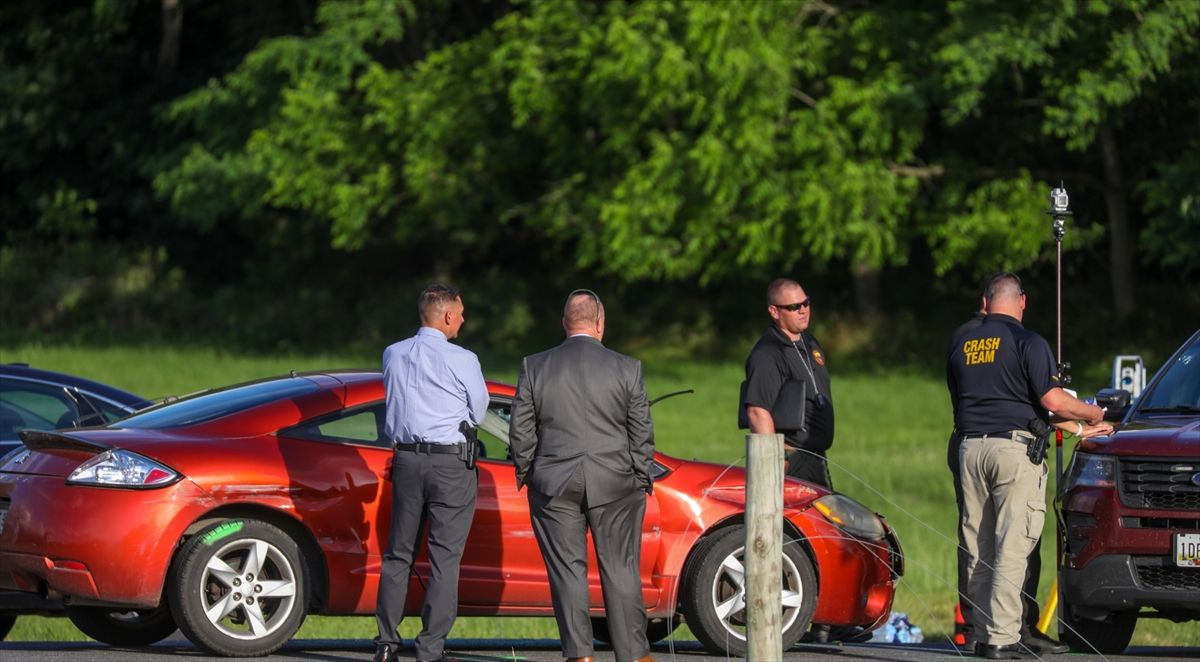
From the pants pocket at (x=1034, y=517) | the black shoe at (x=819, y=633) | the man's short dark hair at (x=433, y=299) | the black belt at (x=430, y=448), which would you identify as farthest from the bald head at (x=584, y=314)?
the pants pocket at (x=1034, y=517)

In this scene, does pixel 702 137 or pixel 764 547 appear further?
pixel 702 137

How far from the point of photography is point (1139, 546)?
9.71 meters

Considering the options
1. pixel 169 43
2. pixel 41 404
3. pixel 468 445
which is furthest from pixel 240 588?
pixel 169 43

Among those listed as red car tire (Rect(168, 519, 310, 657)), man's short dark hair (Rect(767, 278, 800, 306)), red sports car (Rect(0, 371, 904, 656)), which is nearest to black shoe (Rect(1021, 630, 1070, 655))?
red sports car (Rect(0, 371, 904, 656))

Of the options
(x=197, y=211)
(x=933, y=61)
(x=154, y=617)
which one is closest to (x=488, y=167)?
(x=197, y=211)

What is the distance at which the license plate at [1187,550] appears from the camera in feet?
31.3

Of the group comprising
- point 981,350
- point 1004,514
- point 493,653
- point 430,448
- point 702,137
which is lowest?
point 493,653

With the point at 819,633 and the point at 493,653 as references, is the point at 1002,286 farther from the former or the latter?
the point at 493,653

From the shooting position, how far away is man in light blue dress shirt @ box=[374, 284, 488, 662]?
363 inches

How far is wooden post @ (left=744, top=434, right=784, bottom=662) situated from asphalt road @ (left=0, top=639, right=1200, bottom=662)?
218 cm

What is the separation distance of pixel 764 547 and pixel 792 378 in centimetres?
317

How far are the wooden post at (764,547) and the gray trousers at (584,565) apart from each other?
1.44 m

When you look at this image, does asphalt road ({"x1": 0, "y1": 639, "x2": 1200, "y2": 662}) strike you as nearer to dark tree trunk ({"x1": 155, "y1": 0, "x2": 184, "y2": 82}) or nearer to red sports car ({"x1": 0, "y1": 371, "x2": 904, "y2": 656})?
red sports car ({"x1": 0, "y1": 371, "x2": 904, "y2": 656})

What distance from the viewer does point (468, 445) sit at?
9336mm
